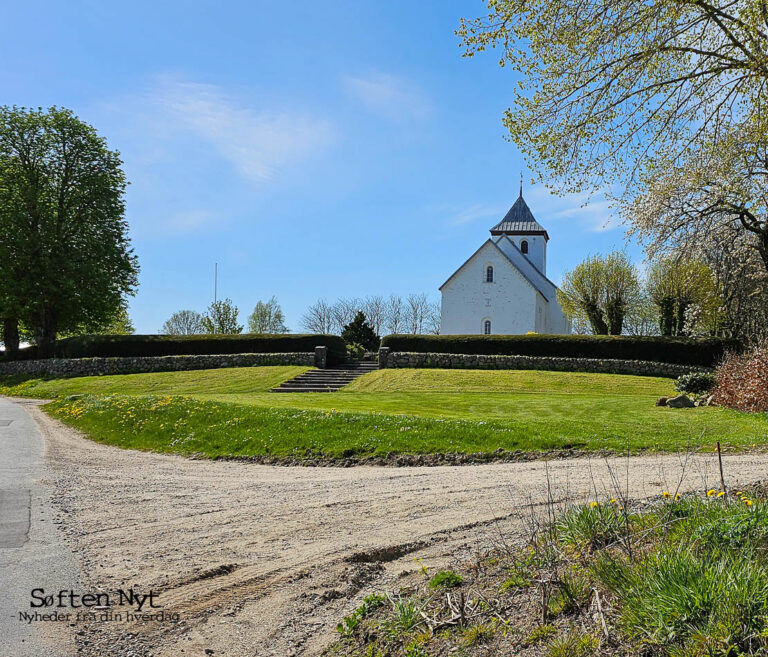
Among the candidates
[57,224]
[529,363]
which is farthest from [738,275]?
[57,224]

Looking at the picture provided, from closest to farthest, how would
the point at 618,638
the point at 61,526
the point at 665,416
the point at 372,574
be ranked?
the point at 618,638, the point at 372,574, the point at 61,526, the point at 665,416

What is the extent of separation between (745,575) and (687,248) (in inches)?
839

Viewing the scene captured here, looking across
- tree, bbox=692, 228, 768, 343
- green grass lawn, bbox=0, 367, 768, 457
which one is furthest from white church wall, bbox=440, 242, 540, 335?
green grass lawn, bbox=0, 367, 768, 457

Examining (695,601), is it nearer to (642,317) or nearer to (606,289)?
(606,289)

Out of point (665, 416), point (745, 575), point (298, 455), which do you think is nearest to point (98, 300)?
point (298, 455)

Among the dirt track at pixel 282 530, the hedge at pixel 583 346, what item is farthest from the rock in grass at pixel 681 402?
the hedge at pixel 583 346

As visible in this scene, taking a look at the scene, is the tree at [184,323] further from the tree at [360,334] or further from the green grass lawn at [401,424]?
the green grass lawn at [401,424]

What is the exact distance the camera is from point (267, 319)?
254 feet

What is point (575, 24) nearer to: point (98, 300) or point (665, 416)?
point (665, 416)

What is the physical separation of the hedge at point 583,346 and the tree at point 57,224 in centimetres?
2108

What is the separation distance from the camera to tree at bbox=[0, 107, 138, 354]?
123ft

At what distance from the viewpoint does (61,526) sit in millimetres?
6352

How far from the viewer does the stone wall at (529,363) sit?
103ft

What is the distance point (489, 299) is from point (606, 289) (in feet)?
29.9
